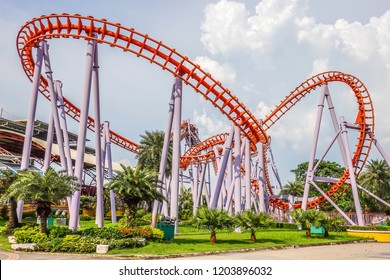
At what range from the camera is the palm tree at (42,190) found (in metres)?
22.4

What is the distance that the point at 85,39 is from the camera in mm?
28031

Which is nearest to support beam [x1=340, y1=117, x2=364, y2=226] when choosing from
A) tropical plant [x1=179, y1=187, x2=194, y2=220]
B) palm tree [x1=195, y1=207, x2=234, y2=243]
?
palm tree [x1=195, y1=207, x2=234, y2=243]

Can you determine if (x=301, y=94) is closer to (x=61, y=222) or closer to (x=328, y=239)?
(x=328, y=239)

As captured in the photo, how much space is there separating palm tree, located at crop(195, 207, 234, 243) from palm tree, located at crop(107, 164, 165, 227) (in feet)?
9.62

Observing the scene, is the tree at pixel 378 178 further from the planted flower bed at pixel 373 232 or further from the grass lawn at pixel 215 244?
the grass lawn at pixel 215 244

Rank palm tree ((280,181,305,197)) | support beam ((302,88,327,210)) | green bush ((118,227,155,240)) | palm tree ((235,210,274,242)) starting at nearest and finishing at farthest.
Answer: green bush ((118,227,155,240))
palm tree ((235,210,274,242))
support beam ((302,88,327,210))
palm tree ((280,181,305,197))

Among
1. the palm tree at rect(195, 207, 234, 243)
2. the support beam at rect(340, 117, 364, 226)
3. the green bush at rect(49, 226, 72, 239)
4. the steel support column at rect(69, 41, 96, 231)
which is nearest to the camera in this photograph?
the green bush at rect(49, 226, 72, 239)

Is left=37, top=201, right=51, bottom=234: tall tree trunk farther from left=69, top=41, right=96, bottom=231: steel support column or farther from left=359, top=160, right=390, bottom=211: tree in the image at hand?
left=359, top=160, right=390, bottom=211: tree

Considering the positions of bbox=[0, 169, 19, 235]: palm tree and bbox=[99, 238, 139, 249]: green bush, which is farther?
bbox=[0, 169, 19, 235]: palm tree

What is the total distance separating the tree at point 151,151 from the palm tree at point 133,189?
29.4 m

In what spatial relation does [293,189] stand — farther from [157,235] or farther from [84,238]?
[84,238]

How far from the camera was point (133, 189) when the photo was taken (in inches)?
963

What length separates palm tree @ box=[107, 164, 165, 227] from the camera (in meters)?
24.5

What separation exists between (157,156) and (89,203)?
14716 millimetres
